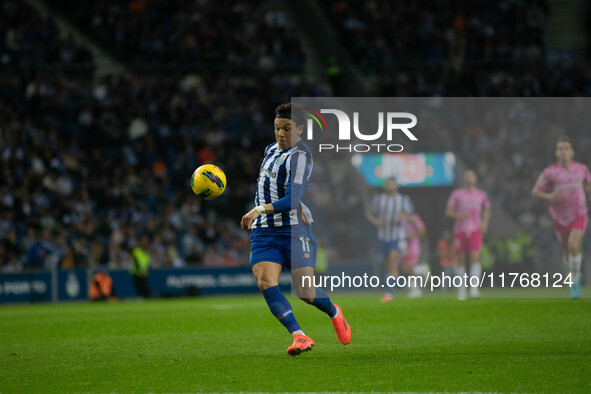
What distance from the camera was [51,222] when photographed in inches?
893

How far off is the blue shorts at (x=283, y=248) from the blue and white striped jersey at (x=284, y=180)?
77mm

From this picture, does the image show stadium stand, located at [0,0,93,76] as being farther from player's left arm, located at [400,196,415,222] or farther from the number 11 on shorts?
the number 11 on shorts

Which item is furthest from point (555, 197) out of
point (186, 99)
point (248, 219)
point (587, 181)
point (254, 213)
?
point (186, 99)

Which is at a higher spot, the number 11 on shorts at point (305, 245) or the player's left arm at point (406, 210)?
the player's left arm at point (406, 210)

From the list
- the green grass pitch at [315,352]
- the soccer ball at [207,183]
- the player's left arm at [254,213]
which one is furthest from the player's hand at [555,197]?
the player's left arm at [254,213]

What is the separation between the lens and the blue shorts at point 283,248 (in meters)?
8.56

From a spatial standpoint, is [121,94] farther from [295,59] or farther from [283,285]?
[283,285]

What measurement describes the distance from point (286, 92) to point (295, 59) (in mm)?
1832

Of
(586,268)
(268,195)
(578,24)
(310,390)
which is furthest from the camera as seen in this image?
(578,24)

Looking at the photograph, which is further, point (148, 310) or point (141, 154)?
point (141, 154)

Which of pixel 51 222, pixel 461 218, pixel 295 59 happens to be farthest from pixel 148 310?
pixel 295 59

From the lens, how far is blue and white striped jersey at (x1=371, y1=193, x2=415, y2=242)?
16.5 metres

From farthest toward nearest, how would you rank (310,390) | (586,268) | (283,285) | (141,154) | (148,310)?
(141,154) < (283,285) < (586,268) < (148,310) < (310,390)

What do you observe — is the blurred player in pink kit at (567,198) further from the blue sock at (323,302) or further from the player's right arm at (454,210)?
the blue sock at (323,302)
